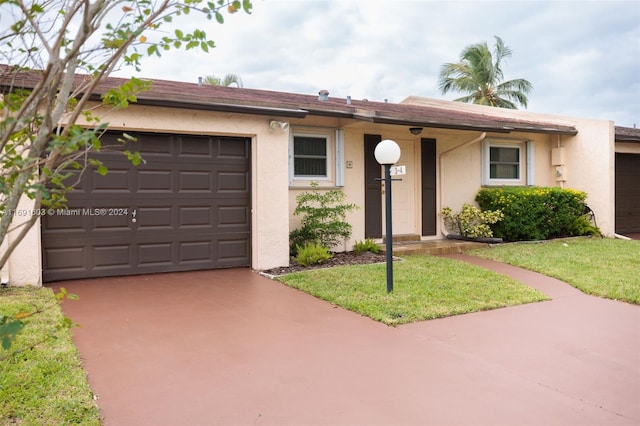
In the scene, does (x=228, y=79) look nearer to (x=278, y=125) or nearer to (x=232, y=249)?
(x=278, y=125)

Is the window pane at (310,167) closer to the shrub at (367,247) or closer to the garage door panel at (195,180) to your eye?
the shrub at (367,247)

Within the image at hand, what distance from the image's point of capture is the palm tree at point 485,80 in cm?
2606

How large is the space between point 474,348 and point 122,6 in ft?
12.9

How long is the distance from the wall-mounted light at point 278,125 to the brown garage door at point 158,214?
557 mm

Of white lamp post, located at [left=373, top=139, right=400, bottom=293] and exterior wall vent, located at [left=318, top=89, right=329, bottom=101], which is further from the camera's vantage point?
exterior wall vent, located at [left=318, top=89, right=329, bottom=101]

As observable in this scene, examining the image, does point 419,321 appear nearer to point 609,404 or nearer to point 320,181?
point 609,404

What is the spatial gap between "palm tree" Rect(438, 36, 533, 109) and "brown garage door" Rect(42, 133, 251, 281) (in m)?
21.5

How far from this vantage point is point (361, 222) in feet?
33.2

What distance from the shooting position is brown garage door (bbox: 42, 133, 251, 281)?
23.6ft

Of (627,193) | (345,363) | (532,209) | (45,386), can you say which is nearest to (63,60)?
(45,386)

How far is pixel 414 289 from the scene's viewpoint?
647 cm

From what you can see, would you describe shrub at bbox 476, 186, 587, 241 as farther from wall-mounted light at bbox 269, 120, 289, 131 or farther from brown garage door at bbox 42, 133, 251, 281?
brown garage door at bbox 42, 133, 251, 281

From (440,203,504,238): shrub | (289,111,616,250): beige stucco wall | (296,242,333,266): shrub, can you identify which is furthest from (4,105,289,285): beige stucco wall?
(440,203,504,238): shrub

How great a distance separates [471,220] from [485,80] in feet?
58.0
